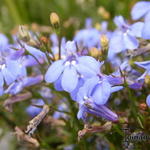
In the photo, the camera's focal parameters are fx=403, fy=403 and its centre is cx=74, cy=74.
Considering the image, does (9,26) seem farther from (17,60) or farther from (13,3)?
(17,60)

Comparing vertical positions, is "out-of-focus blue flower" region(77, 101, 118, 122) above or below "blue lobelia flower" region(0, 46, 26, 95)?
below

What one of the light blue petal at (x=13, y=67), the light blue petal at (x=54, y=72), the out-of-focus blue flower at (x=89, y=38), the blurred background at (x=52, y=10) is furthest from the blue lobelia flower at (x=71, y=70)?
the blurred background at (x=52, y=10)

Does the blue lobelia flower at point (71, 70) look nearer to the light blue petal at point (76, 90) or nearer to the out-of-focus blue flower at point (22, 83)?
the light blue petal at point (76, 90)

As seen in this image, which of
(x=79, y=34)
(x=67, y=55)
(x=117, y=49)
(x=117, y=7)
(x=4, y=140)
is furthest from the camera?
(x=117, y=7)

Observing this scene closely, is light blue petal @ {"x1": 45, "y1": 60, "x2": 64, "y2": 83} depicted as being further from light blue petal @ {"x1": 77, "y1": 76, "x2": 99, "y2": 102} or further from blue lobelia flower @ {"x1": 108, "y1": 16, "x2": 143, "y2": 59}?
blue lobelia flower @ {"x1": 108, "y1": 16, "x2": 143, "y2": 59}

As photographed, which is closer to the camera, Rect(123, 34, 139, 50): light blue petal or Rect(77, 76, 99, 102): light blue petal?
Rect(77, 76, 99, 102): light blue petal

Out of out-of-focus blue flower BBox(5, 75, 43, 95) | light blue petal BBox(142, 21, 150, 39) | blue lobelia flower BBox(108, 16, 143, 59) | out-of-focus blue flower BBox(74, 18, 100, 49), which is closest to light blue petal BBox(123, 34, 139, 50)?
blue lobelia flower BBox(108, 16, 143, 59)

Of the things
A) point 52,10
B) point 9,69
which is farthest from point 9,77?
point 52,10

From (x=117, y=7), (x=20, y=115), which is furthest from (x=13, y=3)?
(x=20, y=115)
